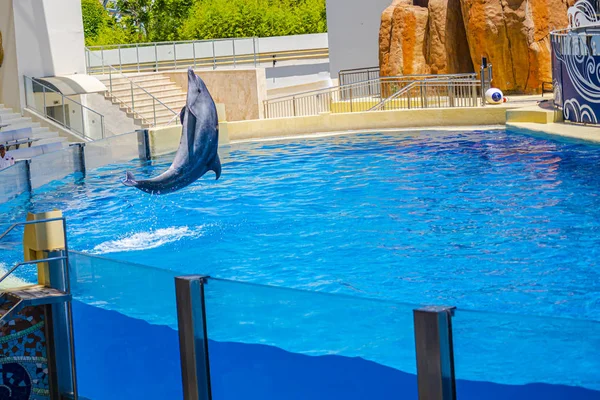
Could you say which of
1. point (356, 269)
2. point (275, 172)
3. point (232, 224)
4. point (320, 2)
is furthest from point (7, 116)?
point (320, 2)

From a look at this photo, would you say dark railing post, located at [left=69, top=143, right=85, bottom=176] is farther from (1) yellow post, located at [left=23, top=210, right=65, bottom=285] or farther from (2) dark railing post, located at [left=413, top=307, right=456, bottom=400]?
(2) dark railing post, located at [left=413, top=307, right=456, bottom=400]

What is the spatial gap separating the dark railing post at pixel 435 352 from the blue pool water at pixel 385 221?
4.93 metres

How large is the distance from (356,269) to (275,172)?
7965 mm

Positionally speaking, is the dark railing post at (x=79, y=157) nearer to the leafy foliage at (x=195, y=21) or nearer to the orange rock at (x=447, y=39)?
the orange rock at (x=447, y=39)

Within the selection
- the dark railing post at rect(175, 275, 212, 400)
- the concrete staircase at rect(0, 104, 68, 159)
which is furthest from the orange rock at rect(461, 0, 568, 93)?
the dark railing post at rect(175, 275, 212, 400)

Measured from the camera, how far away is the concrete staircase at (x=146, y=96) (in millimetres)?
27266

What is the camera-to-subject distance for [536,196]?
14656 mm

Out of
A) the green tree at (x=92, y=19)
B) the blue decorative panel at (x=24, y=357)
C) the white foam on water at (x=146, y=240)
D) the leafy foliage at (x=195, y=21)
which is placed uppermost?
the green tree at (x=92, y=19)

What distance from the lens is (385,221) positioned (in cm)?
1353

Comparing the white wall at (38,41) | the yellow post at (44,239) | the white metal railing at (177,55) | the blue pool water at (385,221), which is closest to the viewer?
the yellow post at (44,239)

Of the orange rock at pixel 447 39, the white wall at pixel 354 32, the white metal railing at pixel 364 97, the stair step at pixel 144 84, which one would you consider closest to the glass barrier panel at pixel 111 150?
the white metal railing at pixel 364 97

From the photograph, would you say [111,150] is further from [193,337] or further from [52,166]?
[193,337]

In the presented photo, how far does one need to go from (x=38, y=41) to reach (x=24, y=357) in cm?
2225

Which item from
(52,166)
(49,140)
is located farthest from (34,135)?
(52,166)
